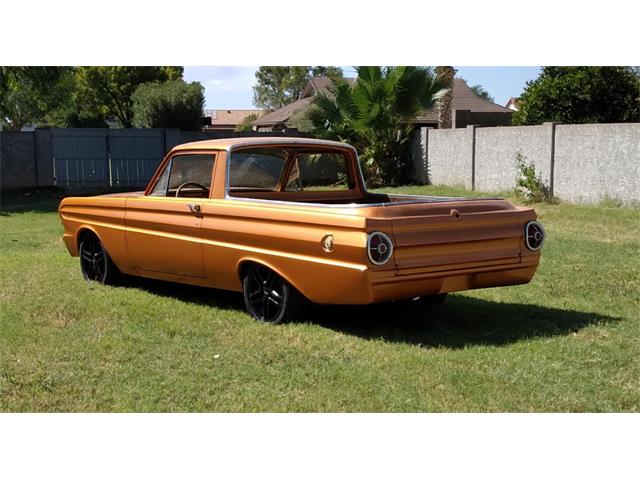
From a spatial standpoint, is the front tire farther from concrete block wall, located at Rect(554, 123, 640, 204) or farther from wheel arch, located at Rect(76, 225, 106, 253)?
concrete block wall, located at Rect(554, 123, 640, 204)

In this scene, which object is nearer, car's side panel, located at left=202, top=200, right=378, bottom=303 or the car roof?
car's side panel, located at left=202, top=200, right=378, bottom=303

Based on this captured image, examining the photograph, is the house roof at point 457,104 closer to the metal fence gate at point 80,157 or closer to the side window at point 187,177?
the metal fence gate at point 80,157

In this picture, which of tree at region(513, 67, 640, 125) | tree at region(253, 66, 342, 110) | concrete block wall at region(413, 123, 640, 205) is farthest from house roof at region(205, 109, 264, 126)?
concrete block wall at region(413, 123, 640, 205)

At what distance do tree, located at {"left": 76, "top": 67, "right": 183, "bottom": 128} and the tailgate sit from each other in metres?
50.6

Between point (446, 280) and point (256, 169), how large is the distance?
2.50 metres

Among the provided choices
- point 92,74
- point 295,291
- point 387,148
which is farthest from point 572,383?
point 92,74

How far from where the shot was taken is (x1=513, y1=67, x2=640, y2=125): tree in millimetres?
23219

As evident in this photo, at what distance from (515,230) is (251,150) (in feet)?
8.56

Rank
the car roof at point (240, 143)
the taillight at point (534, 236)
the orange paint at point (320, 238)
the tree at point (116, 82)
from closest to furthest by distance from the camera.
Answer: the orange paint at point (320, 238), the taillight at point (534, 236), the car roof at point (240, 143), the tree at point (116, 82)

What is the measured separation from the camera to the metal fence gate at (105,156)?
2408cm

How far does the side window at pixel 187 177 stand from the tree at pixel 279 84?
2848 inches

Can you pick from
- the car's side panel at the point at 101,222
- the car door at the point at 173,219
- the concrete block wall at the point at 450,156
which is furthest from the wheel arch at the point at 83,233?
the concrete block wall at the point at 450,156

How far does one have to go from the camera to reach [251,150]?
302 inches

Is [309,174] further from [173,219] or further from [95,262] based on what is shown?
[95,262]
